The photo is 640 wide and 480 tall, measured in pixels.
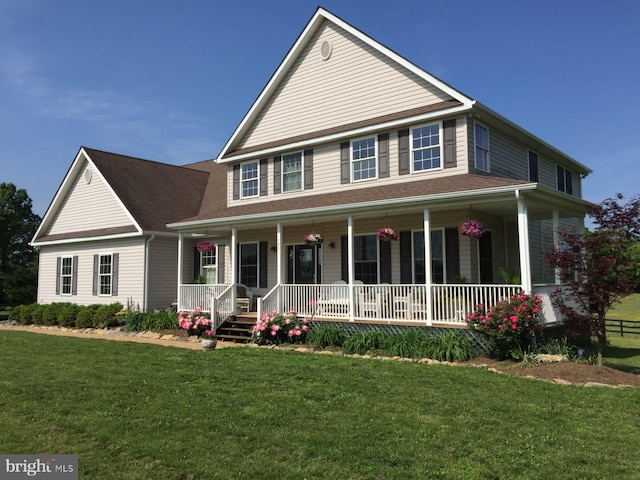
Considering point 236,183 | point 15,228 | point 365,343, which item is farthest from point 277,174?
point 15,228

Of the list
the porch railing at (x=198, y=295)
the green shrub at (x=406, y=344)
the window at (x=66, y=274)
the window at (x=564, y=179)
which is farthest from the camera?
the window at (x=66, y=274)


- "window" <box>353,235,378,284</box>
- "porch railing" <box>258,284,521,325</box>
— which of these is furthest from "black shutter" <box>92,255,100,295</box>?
"window" <box>353,235,378,284</box>

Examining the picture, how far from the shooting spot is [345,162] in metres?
15.4

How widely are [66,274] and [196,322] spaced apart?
418 inches

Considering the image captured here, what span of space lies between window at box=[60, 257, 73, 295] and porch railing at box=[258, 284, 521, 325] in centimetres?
1234

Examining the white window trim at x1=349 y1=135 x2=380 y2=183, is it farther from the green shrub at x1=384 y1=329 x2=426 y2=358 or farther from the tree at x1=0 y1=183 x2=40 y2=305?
the tree at x1=0 y1=183 x2=40 y2=305

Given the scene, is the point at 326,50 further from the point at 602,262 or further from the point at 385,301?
the point at 602,262

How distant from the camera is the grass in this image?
4.68 m

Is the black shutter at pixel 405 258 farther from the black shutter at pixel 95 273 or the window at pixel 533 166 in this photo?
the black shutter at pixel 95 273

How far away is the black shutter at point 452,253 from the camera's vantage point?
13.4 metres

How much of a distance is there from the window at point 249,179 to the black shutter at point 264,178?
0.33m

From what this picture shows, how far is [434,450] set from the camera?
5.07 meters

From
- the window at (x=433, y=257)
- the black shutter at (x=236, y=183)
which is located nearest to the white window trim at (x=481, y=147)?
the window at (x=433, y=257)

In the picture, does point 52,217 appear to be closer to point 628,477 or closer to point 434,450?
point 434,450
